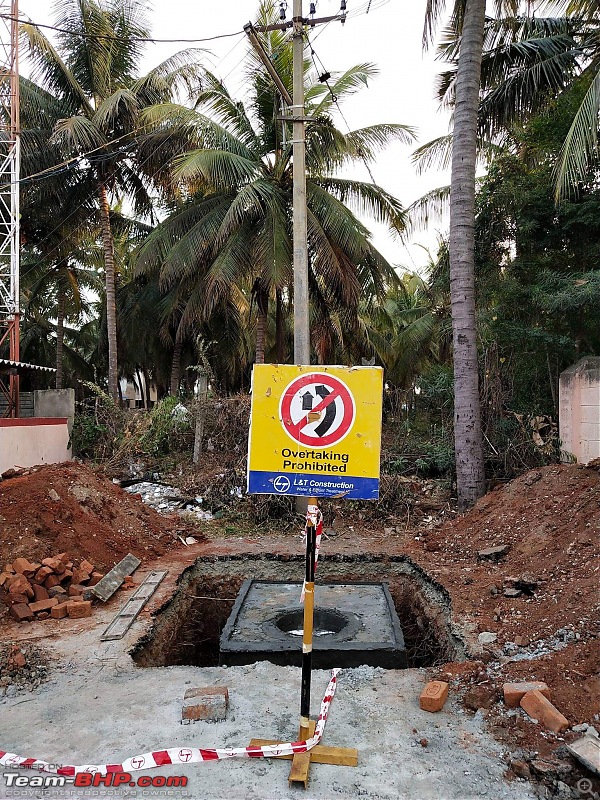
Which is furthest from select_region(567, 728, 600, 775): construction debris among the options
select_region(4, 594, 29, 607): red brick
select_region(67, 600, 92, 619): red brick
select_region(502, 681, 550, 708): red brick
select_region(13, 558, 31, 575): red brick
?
select_region(13, 558, 31, 575): red brick

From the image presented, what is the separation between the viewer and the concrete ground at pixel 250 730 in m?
3.42

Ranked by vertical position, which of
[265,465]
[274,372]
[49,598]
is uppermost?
[274,372]

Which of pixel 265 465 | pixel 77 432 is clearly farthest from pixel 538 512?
pixel 77 432

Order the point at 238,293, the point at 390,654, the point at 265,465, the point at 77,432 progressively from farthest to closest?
the point at 238,293
the point at 77,432
the point at 390,654
the point at 265,465

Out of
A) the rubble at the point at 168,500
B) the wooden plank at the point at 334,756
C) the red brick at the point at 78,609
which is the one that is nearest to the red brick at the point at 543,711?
the wooden plank at the point at 334,756

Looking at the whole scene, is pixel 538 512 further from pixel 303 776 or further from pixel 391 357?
pixel 391 357

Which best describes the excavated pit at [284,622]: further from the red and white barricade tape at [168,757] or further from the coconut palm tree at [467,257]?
the coconut palm tree at [467,257]

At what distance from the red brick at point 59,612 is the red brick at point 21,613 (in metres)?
0.21

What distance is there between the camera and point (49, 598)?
6.90 m

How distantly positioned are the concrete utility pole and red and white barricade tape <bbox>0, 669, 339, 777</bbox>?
7282mm

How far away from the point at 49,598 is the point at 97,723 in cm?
308

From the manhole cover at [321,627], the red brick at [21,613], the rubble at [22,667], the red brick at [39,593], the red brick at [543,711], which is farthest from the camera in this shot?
the red brick at [39,593]

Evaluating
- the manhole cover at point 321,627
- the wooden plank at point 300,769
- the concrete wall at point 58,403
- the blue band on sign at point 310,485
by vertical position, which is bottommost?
the manhole cover at point 321,627

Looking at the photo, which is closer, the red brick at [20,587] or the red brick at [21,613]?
the red brick at [21,613]
